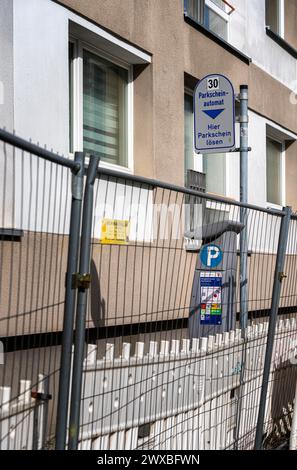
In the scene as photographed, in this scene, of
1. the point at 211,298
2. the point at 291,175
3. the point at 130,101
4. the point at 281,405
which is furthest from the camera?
the point at 291,175

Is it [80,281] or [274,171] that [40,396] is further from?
[274,171]

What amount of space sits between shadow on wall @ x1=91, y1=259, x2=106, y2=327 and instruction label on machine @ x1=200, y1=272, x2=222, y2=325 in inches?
52.7

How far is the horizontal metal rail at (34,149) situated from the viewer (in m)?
3.10

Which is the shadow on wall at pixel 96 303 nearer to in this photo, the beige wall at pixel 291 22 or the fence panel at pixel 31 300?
the fence panel at pixel 31 300

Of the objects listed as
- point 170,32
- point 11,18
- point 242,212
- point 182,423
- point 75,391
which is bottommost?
point 182,423

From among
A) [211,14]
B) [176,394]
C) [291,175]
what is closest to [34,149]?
[176,394]

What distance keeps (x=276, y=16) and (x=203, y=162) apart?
4.19 metres

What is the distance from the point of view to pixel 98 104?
7.60 metres

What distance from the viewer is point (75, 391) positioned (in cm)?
359

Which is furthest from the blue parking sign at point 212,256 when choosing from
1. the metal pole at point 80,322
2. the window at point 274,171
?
the window at point 274,171

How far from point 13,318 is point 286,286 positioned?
368cm
